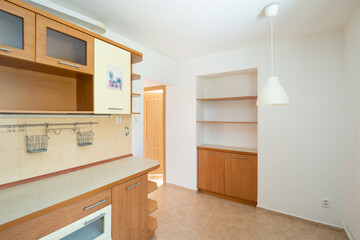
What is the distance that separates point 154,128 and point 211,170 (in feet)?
5.48

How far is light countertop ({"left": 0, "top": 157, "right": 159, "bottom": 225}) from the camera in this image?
42.3 inches

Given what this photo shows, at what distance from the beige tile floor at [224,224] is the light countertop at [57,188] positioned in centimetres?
102

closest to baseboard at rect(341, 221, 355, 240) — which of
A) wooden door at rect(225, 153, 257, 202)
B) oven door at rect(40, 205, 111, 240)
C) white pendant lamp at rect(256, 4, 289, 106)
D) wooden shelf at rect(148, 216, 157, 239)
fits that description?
wooden door at rect(225, 153, 257, 202)

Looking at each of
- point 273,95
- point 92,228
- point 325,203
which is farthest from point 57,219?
point 325,203

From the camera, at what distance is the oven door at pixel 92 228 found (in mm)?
1270

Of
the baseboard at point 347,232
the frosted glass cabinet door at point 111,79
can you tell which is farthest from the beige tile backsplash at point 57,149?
the baseboard at point 347,232

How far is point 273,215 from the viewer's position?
8.60 ft

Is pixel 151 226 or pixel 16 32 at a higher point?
pixel 16 32

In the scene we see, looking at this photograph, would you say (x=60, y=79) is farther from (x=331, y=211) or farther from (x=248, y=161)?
(x=331, y=211)

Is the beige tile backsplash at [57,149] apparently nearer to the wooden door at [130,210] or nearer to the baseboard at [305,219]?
the wooden door at [130,210]

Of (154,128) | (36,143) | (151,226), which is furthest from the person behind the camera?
(154,128)

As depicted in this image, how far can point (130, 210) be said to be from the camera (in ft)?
5.53

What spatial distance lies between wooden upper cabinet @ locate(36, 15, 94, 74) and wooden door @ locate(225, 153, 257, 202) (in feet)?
8.11

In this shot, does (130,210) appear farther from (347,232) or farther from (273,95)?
(347,232)
